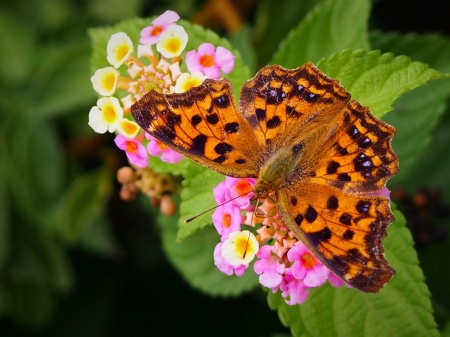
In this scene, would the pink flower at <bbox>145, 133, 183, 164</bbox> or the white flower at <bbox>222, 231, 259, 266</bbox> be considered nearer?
the white flower at <bbox>222, 231, 259, 266</bbox>

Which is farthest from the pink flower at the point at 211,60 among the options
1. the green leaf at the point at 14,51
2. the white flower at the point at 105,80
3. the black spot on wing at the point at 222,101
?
the green leaf at the point at 14,51

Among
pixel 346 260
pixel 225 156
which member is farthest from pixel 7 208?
pixel 346 260

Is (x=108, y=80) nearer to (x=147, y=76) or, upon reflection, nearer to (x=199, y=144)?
(x=147, y=76)

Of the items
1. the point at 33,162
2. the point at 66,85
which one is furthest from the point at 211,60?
the point at 33,162

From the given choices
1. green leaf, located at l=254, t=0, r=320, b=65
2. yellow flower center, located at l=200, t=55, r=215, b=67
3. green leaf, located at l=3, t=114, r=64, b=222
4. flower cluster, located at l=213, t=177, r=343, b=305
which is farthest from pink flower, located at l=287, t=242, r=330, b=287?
green leaf, located at l=3, t=114, r=64, b=222

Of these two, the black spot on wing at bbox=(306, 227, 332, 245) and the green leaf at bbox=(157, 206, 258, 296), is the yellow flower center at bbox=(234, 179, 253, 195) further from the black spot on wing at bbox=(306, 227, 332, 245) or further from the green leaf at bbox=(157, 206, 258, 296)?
the green leaf at bbox=(157, 206, 258, 296)

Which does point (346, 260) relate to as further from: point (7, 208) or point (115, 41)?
point (7, 208)

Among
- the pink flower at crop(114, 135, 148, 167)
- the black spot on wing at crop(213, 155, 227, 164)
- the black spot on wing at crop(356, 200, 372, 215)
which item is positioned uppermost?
the pink flower at crop(114, 135, 148, 167)

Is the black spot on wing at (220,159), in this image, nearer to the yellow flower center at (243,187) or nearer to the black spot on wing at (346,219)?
the yellow flower center at (243,187)
